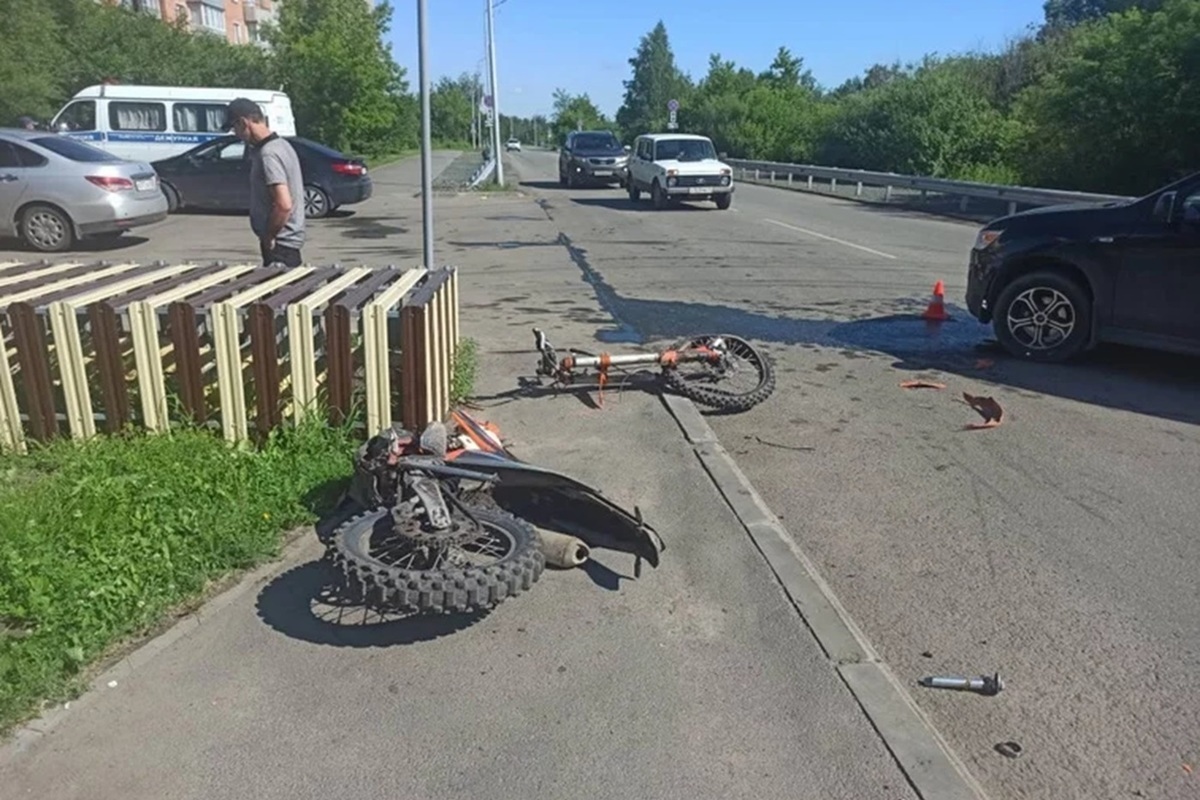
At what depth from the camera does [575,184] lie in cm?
3225

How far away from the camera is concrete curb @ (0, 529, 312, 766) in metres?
2.90

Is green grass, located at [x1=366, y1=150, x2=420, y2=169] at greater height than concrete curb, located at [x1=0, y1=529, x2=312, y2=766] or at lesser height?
lesser

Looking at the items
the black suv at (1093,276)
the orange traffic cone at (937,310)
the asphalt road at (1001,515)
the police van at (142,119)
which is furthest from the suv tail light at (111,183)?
the black suv at (1093,276)

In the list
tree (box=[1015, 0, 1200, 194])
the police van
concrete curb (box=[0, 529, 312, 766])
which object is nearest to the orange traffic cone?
concrete curb (box=[0, 529, 312, 766])

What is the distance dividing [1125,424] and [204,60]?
4290 cm

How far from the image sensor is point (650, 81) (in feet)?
370

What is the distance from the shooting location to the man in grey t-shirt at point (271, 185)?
6168 mm

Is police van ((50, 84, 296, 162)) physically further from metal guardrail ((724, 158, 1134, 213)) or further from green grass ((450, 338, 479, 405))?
metal guardrail ((724, 158, 1134, 213))

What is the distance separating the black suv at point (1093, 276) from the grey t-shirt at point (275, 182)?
18.3ft

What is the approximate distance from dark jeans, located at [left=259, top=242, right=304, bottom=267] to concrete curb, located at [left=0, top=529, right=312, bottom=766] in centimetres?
292

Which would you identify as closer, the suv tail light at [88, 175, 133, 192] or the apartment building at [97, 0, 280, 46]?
the suv tail light at [88, 175, 133, 192]

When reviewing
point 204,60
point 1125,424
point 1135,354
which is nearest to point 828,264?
point 1135,354

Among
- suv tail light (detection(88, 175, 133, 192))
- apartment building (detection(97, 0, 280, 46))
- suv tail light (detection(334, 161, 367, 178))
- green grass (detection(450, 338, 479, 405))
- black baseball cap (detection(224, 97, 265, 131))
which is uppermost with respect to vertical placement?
apartment building (detection(97, 0, 280, 46))

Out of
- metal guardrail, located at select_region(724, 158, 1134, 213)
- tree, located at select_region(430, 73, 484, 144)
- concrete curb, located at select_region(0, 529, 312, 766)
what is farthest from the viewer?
tree, located at select_region(430, 73, 484, 144)
